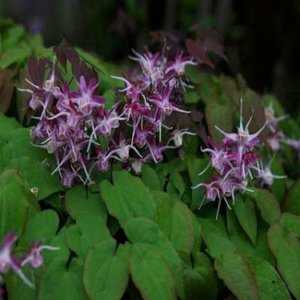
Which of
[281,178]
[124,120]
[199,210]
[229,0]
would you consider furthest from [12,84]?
[229,0]

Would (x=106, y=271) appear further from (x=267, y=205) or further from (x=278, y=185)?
(x=278, y=185)

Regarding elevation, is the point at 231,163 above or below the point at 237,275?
above

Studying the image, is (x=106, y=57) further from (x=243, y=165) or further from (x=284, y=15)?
(x=243, y=165)

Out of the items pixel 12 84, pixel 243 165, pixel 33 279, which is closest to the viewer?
pixel 33 279

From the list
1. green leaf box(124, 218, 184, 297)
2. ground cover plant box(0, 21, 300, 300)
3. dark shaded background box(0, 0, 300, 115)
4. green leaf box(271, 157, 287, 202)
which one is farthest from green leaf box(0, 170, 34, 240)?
dark shaded background box(0, 0, 300, 115)

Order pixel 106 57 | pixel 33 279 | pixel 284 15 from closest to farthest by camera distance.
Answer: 1. pixel 33 279
2. pixel 284 15
3. pixel 106 57

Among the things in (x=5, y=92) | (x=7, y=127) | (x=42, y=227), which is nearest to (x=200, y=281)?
(x=42, y=227)
